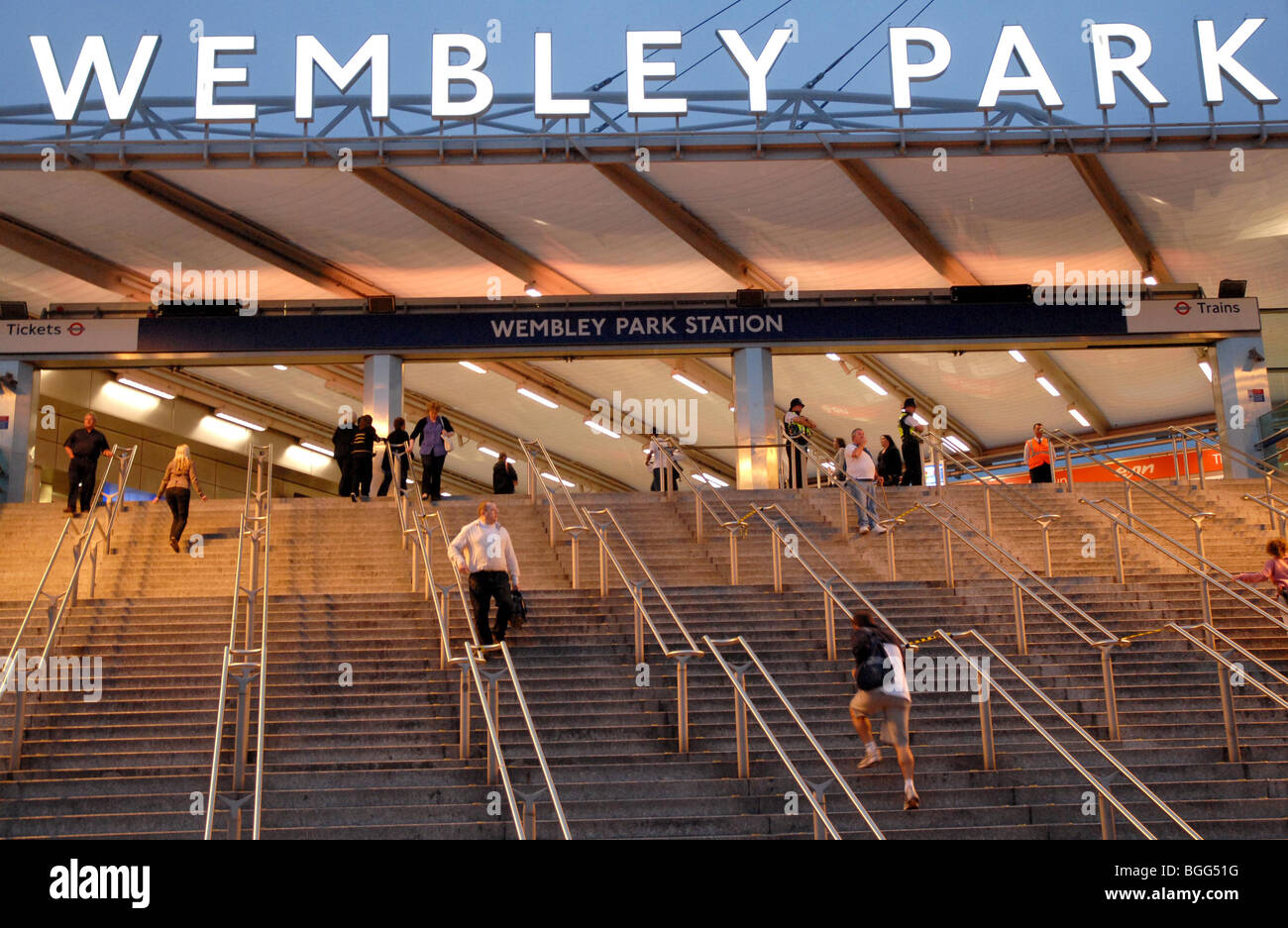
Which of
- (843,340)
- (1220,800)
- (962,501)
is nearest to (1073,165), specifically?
(843,340)

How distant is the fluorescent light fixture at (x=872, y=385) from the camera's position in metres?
25.6

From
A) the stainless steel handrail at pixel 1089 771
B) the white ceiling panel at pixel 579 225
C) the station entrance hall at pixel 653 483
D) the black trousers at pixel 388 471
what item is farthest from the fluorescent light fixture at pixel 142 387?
the stainless steel handrail at pixel 1089 771

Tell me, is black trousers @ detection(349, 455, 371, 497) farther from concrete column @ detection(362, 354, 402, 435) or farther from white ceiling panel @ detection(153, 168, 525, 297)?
white ceiling panel @ detection(153, 168, 525, 297)

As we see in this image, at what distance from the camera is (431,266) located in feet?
69.7

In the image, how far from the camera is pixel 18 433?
19938mm

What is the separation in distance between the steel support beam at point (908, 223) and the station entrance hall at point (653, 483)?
11cm

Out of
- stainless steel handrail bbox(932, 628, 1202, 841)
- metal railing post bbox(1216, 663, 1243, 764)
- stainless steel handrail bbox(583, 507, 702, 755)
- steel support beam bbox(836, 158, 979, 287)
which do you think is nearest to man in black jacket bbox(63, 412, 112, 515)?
stainless steel handrail bbox(583, 507, 702, 755)

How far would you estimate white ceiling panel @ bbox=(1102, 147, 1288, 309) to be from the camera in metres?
17.8

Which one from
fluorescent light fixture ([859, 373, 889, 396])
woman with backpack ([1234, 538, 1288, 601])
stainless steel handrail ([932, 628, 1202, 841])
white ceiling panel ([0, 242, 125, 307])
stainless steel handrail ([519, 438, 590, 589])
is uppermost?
white ceiling panel ([0, 242, 125, 307])

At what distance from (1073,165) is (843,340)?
4590 millimetres

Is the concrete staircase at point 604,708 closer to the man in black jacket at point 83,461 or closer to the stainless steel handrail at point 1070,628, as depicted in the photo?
the stainless steel handrail at point 1070,628

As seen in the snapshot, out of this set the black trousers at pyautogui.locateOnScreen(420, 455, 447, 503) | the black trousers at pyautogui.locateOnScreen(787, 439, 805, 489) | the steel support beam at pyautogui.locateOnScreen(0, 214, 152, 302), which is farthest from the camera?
the steel support beam at pyautogui.locateOnScreen(0, 214, 152, 302)

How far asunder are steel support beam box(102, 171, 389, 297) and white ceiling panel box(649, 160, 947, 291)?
5944mm

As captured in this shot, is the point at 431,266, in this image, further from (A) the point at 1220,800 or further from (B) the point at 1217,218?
(A) the point at 1220,800
